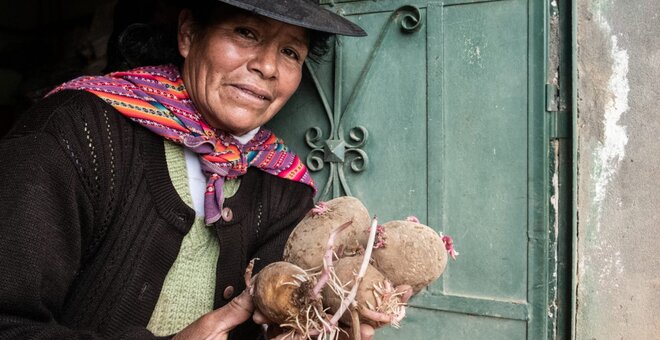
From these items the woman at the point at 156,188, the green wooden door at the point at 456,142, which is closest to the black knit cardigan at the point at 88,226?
the woman at the point at 156,188

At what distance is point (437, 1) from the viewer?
1.97 meters

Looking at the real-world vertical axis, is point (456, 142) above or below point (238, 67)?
below

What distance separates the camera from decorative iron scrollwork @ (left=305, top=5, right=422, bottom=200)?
2092 mm

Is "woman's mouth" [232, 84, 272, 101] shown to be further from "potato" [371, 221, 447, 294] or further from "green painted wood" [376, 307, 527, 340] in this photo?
"green painted wood" [376, 307, 527, 340]

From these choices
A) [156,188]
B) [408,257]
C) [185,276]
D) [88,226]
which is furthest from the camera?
[185,276]

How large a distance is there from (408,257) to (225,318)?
445 mm

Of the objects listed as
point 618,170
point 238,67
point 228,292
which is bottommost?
point 228,292

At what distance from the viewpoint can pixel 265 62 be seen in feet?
5.55

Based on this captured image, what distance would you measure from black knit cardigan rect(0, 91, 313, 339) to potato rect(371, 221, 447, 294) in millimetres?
542

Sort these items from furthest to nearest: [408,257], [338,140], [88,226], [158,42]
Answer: [338,140] → [158,42] → [88,226] → [408,257]

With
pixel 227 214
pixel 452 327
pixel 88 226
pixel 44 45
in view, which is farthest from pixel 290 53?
pixel 44 45

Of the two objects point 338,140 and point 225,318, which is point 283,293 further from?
point 338,140

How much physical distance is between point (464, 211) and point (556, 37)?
58cm

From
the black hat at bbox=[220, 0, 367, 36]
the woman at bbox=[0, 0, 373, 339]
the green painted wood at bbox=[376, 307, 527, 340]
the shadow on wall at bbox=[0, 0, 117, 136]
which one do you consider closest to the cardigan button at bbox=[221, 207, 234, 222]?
the woman at bbox=[0, 0, 373, 339]
